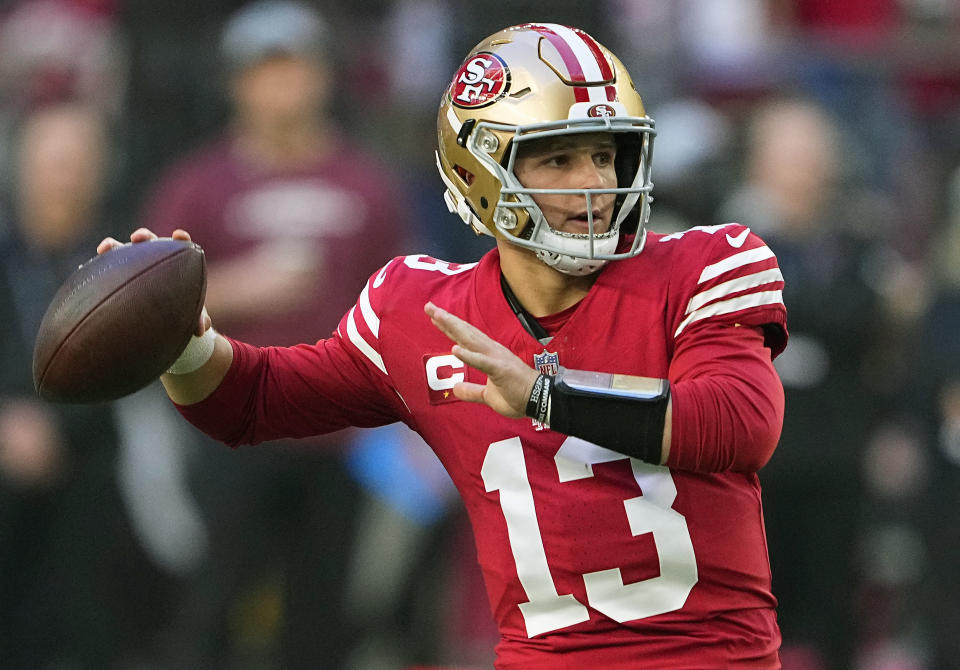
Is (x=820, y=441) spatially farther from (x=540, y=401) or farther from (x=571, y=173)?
(x=540, y=401)

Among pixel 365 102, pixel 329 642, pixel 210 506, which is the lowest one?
pixel 329 642

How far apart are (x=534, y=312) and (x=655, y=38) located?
4137 millimetres

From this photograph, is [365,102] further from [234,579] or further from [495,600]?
[495,600]

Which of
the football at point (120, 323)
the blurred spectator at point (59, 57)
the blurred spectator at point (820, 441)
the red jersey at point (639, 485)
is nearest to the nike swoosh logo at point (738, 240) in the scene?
the red jersey at point (639, 485)

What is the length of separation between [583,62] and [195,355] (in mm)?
928

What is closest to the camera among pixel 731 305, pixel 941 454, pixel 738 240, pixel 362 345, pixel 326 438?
pixel 731 305

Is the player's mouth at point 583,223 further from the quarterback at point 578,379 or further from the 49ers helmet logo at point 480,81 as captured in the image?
the 49ers helmet logo at point 480,81

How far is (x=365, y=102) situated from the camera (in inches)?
259

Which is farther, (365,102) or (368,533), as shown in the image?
(365,102)

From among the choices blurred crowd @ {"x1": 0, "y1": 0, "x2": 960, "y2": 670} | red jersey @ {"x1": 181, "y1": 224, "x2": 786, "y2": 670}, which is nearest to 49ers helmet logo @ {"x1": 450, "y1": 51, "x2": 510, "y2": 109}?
red jersey @ {"x1": 181, "y1": 224, "x2": 786, "y2": 670}

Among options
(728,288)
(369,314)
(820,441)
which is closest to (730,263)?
(728,288)

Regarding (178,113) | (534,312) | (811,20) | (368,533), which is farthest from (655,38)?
(534,312)

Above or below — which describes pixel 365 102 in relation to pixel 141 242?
below

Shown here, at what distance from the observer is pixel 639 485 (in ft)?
8.98
